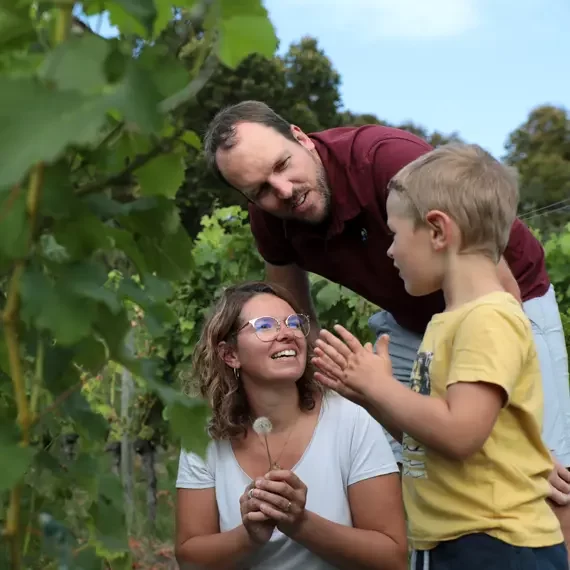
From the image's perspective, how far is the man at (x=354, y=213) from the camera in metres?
2.43

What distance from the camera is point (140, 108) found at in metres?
0.63

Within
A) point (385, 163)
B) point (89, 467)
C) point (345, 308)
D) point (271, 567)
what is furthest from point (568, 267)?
point (89, 467)

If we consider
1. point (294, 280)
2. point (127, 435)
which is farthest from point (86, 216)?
point (127, 435)

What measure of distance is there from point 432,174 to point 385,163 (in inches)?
26.1

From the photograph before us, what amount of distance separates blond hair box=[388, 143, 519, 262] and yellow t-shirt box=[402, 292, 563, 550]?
0.43 ft

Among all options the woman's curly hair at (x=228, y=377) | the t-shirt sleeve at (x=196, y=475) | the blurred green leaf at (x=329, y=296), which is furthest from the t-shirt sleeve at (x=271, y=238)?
the blurred green leaf at (x=329, y=296)

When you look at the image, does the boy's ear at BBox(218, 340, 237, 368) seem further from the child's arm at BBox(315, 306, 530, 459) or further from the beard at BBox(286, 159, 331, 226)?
the child's arm at BBox(315, 306, 530, 459)

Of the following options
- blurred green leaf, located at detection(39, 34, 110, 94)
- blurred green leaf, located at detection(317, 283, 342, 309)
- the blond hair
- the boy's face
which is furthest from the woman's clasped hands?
blurred green leaf, located at detection(317, 283, 342, 309)

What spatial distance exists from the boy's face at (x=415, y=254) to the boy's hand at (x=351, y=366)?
6.8 inches

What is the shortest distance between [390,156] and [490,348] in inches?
37.1

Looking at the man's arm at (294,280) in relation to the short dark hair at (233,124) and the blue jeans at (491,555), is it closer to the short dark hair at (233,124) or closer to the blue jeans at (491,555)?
the short dark hair at (233,124)

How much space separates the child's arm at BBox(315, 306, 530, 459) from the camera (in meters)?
1.65

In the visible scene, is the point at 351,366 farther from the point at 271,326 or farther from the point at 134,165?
the point at 134,165

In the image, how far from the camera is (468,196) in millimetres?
1783
